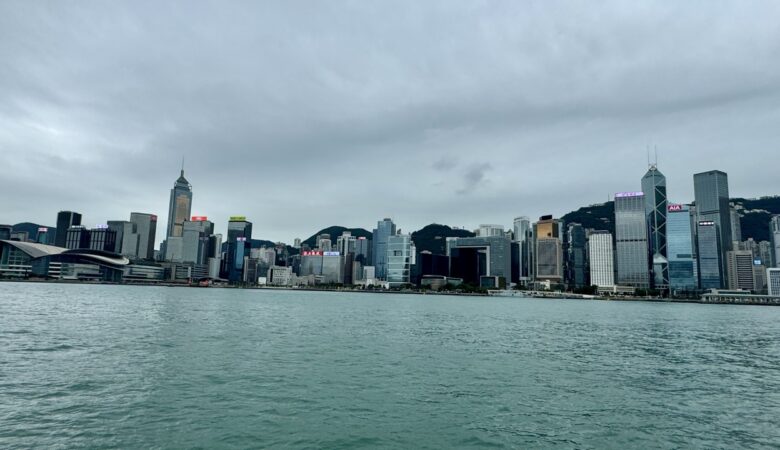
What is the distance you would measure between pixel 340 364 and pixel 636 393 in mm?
19591

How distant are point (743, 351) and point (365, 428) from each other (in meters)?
50.6

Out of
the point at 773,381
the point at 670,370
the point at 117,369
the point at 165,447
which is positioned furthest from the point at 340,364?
the point at 773,381

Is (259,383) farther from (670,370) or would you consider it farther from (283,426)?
(670,370)

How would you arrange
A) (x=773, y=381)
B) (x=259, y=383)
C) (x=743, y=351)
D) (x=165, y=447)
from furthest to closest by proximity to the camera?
(x=743, y=351), (x=773, y=381), (x=259, y=383), (x=165, y=447)

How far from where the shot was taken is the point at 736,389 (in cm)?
3014

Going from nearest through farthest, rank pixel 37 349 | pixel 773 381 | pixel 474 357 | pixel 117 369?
pixel 117 369, pixel 773 381, pixel 37 349, pixel 474 357

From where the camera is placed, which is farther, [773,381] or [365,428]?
[773,381]

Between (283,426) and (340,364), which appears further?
(340,364)

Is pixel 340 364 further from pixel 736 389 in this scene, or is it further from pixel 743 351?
pixel 743 351

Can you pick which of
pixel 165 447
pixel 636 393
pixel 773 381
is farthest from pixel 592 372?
pixel 165 447

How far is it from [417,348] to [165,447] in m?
29.8

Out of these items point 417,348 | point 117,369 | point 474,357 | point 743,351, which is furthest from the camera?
point 743,351

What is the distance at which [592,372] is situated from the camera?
34125 millimetres

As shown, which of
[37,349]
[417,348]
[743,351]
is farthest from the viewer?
[743,351]
